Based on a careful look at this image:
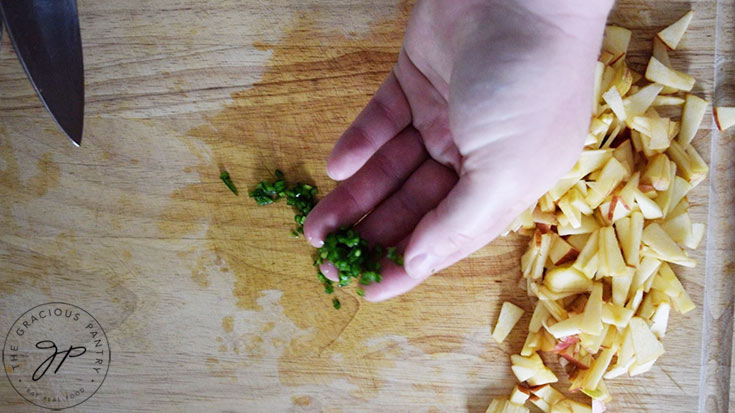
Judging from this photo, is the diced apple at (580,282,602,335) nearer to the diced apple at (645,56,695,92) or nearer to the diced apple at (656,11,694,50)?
the diced apple at (645,56,695,92)


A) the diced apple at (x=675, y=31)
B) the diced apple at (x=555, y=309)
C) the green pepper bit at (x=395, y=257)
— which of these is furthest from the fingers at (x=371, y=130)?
the diced apple at (x=675, y=31)

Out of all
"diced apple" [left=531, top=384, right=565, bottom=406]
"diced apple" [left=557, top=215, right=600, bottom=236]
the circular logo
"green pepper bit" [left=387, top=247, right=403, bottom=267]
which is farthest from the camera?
the circular logo

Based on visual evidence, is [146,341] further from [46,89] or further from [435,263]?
[435,263]

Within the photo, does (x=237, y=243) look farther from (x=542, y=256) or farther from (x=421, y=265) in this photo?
(x=542, y=256)

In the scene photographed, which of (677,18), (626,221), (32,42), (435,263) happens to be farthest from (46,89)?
(677,18)

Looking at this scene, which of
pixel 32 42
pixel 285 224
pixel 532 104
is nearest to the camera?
pixel 532 104

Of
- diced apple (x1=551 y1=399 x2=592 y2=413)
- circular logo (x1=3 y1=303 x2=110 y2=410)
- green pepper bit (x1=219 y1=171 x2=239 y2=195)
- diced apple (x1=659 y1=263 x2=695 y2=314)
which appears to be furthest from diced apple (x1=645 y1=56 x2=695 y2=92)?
circular logo (x1=3 y1=303 x2=110 y2=410)
